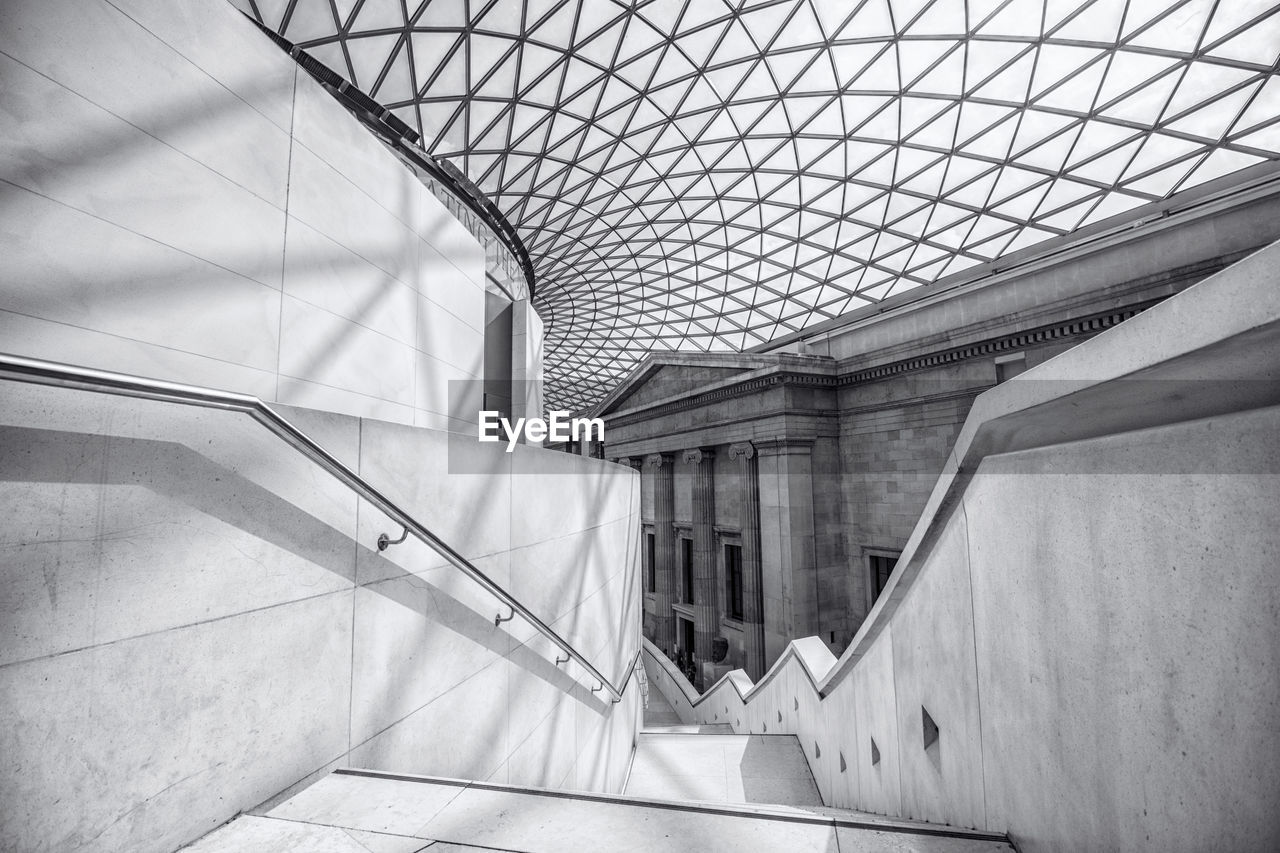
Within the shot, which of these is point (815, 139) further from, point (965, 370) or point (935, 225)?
point (965, 370)

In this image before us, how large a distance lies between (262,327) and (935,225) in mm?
28861

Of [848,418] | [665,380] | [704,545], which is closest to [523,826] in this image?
[848,418]

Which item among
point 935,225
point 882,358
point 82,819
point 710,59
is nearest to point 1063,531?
point 82,819

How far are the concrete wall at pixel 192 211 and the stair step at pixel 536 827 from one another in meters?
4.85

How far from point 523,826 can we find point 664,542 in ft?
88.7

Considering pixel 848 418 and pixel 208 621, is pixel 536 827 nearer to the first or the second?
pixel 208 621

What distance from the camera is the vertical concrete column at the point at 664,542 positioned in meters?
29.1

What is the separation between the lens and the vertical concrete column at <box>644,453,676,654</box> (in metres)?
29.1

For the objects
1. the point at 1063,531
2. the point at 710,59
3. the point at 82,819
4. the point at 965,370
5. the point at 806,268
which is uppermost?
the point at 710,59

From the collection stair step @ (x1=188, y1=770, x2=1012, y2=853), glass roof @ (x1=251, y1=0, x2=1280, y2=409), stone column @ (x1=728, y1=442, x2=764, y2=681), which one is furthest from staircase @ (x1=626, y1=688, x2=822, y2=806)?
glass roof @ (x1=251, y1=0, x2=1280, y2=409)

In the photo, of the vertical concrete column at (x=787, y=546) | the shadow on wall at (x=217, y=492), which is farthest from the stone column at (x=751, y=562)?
the shadow on wall at (x=217, y=492)

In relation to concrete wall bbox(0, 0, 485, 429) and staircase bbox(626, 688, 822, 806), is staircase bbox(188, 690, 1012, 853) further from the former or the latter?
staircase bbox(626, 688, 822, 806)

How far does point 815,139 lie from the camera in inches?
918

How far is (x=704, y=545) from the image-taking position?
84.1 feet
